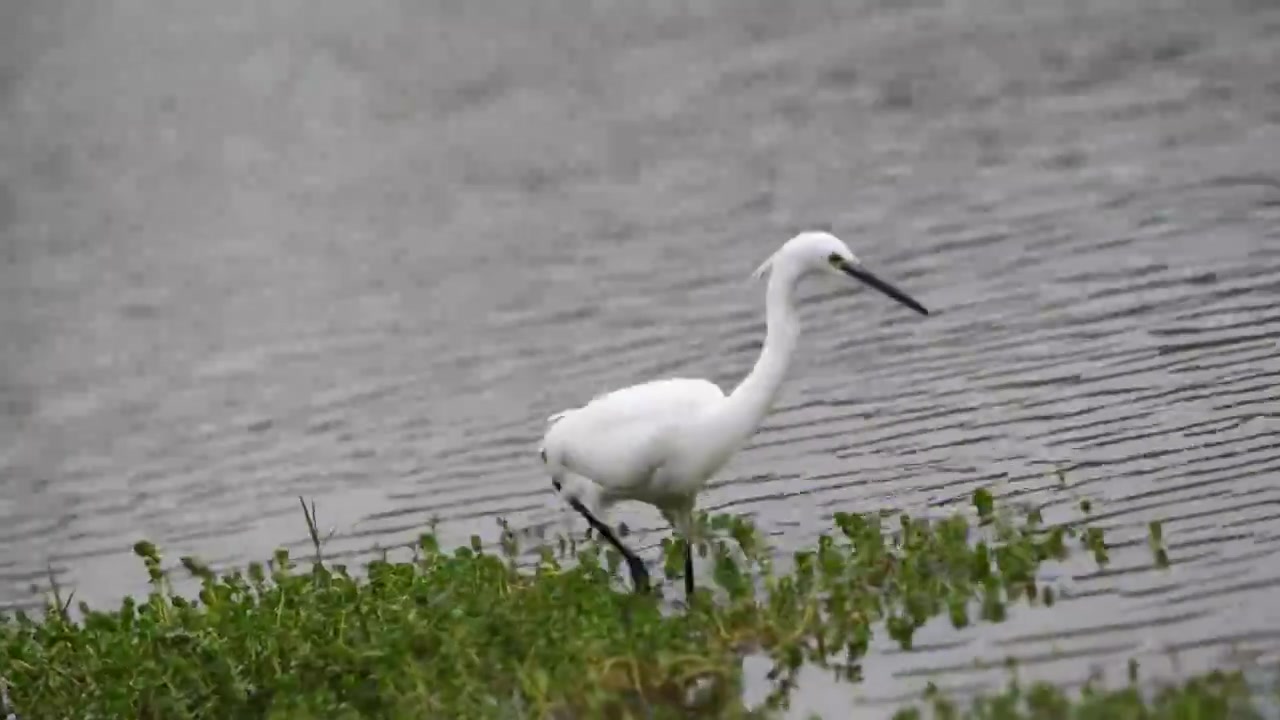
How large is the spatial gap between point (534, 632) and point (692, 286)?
27.5 feet

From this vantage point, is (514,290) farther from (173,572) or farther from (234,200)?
(234,200)

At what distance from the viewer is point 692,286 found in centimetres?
1678

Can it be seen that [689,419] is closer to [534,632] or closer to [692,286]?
[534,632]

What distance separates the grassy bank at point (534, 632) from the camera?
26.2 ft

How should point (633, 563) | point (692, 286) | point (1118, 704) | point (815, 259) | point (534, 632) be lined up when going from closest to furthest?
point (1118, 704), point (534, 632), point (815, 259), point (633, 563), point (692, 286)

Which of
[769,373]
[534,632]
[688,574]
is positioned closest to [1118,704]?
[534,632]

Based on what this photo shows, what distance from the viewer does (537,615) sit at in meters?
8.81

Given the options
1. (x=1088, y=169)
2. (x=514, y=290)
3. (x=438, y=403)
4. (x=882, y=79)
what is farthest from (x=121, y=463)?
(x=882, y=79)

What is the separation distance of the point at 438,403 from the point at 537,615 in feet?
20.3

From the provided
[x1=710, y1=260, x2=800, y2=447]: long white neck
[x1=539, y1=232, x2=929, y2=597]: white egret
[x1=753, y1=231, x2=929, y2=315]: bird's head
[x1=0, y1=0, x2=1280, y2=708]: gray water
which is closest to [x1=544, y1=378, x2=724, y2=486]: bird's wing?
[x1=539, y1=232, x2=929, y2=597]: white egret

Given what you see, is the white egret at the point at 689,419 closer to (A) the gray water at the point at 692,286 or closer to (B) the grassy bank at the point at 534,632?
(B) the grassy bank at the point at 534,632

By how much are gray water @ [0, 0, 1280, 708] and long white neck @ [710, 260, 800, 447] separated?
1422 mm

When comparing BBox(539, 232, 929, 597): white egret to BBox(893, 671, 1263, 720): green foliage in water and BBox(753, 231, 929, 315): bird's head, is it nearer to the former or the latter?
BBox(753, 231, 929, 315): bird's head

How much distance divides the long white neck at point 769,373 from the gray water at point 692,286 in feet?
4.67
